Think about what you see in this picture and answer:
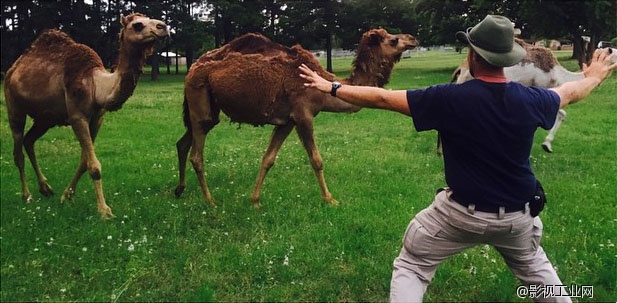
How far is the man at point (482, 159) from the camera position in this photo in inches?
129

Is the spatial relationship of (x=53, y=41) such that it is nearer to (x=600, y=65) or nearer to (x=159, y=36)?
(x=159, y=36)

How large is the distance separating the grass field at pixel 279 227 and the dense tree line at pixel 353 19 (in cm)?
81

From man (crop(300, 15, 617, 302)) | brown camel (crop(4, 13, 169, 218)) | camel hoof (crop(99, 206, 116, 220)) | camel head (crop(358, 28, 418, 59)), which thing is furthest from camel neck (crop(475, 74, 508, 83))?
camel hoof (crop(99, 206, 116, 220))

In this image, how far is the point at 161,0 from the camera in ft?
32.5

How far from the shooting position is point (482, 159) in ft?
11.0

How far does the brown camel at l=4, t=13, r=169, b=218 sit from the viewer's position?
7082mm

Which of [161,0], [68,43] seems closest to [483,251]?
[68,43]

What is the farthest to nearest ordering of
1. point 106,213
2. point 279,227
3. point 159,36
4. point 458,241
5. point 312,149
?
point 312,149, point 106,213, point 159,36, point 279,227, point 458,241

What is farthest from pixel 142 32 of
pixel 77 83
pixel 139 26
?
pixel 77 83

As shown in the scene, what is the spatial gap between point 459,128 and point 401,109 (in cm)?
36

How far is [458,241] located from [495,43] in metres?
1.17

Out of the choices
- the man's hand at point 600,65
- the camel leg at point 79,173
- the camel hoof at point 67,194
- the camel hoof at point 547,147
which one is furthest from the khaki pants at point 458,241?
the camel hoof at point 547,147

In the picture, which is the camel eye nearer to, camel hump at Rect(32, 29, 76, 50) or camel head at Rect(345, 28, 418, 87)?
camel hump at Rect(32, 29, 76, 50)

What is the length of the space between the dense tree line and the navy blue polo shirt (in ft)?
2.25
